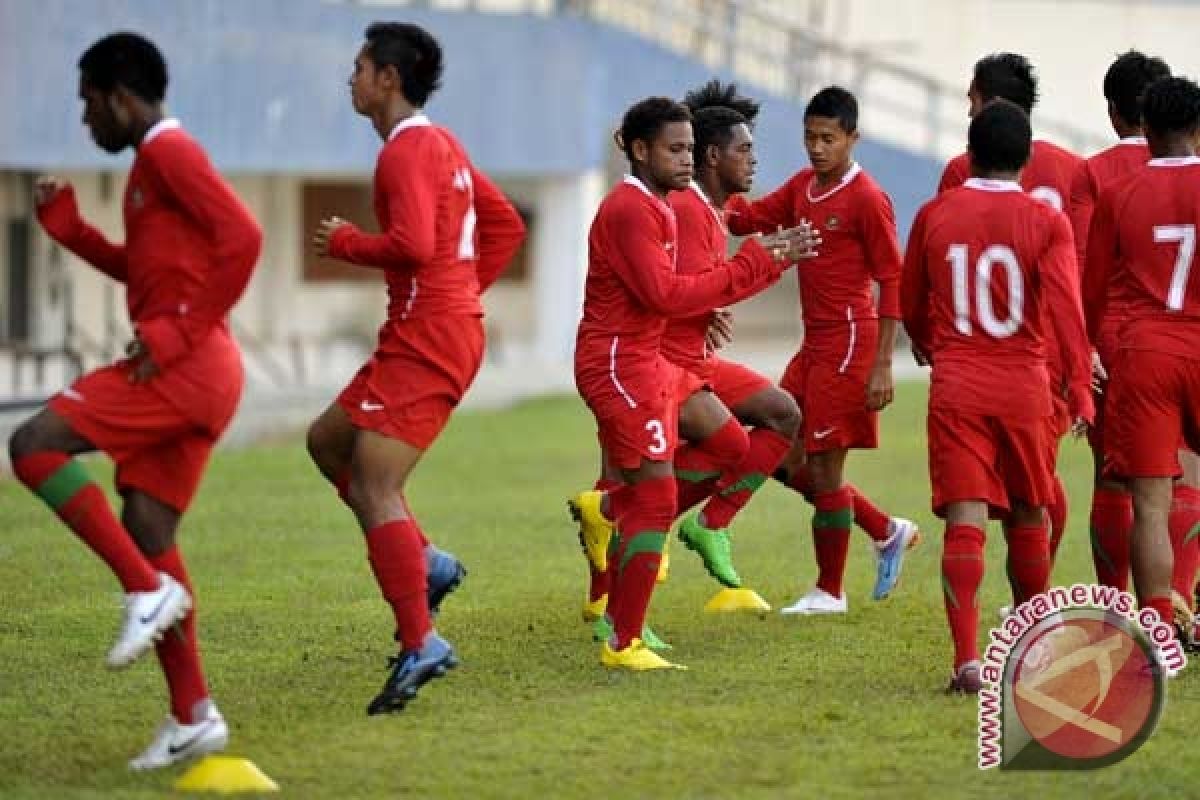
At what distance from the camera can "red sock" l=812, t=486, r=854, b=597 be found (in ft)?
38.4

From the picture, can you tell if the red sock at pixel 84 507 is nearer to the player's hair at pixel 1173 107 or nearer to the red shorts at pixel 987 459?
the red shorts at pixel 987 459

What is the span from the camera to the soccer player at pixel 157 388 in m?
8.02

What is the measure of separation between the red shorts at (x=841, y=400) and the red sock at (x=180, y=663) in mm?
4126

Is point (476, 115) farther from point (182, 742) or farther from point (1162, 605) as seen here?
point (182, 742)

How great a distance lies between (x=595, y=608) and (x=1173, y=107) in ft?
11.3

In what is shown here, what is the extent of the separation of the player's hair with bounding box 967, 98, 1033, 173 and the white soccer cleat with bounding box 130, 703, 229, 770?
3590 millimetres

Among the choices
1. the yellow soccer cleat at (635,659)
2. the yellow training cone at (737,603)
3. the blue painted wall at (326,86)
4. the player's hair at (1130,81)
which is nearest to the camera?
the yellow soccer cleat at (635,659)

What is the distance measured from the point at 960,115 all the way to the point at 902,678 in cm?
3089

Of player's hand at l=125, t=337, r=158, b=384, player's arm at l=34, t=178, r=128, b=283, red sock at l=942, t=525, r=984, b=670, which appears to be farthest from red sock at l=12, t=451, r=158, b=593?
red sock at l=942, t=525, r=984, b=670

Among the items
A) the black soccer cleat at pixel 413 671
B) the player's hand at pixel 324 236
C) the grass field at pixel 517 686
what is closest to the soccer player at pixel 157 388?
the grass field at pixel 517 686

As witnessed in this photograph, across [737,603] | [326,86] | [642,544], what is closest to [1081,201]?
[737,603]

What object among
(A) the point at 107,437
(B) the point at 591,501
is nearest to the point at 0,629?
(B) the point at 591,501

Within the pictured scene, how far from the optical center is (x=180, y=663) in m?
8.16

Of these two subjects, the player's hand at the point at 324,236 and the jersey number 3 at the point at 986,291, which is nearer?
the player's hand at the point at 324,236
